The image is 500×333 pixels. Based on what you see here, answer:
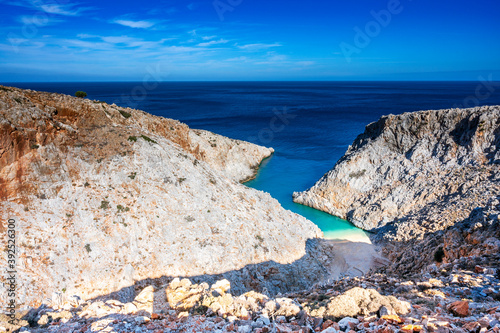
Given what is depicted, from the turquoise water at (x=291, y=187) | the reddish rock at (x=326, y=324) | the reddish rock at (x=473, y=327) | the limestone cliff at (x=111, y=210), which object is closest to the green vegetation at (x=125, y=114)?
the limestone cliff at (x=111, y=210)

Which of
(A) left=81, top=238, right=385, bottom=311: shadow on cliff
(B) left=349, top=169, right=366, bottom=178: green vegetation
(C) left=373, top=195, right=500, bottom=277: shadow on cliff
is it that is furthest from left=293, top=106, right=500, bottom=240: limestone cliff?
(A) left=81, top=238, right=385, bottom=311: shadow on cliff

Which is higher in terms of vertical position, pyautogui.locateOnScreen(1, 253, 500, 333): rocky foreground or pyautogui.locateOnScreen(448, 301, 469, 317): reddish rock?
pyautogui.locateOnScreen(448, 301, 469, 317): reddish rock

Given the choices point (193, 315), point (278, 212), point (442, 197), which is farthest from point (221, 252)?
point (442, 197)

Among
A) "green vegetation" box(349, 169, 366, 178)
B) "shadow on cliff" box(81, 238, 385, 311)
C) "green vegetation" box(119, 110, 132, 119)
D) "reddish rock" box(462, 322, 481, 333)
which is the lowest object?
"shadow on cliff" box(81, 238, 385, 311)

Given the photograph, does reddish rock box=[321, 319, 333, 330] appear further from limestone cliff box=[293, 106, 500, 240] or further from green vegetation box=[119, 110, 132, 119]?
green vegetation box=[119, 110, 132, 119]

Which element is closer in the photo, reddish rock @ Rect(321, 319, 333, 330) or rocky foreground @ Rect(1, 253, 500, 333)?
rocky foreground @ Rect(1, 253, 500, 333)

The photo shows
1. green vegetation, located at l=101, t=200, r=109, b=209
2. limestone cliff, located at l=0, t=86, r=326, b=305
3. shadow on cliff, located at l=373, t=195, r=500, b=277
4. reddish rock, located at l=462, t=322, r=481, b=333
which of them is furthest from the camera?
green vegetation, located at l=101, t=200, r=109, b=209

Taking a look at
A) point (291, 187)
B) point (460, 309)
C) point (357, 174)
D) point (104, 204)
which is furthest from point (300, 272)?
point (291, 187)
